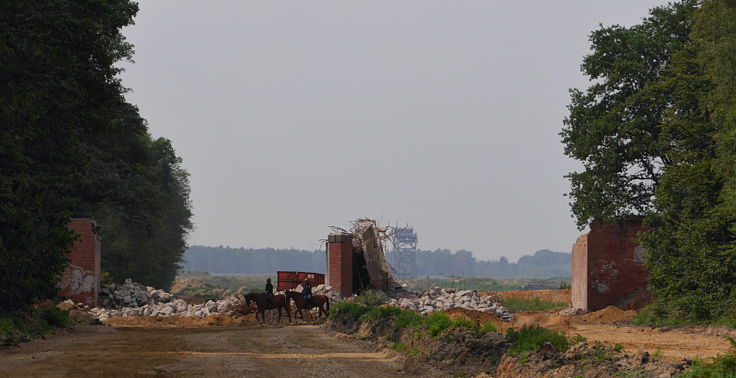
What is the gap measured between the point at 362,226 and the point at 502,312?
10.7m

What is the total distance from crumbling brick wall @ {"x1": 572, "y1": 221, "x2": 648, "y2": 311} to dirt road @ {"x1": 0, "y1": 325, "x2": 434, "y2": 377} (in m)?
20.4

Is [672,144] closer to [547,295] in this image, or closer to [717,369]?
[547,295]

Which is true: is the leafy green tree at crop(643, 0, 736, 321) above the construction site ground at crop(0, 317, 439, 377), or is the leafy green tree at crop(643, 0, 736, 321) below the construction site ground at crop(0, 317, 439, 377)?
above

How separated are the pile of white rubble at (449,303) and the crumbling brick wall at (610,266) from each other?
481 centimetres

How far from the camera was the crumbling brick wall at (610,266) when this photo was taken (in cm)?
4453

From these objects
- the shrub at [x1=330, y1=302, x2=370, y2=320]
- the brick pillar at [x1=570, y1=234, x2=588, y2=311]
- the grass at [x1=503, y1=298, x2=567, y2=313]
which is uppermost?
the brick pillar at [x1=570, y1=234, x2=588, y2=311]

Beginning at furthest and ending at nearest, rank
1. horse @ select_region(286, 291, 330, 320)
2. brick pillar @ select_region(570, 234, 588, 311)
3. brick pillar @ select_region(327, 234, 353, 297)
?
brick pillar @ select_region(327, 234, 353, 297)
brick pillar @ select_region(570, 234, 588, 311)
horse @ select_region(286, 291, 330, 320)

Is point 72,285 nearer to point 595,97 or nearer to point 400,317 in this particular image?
point 400,317

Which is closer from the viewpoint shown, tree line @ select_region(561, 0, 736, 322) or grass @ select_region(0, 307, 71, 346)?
grass @ select_region(0, 307, 71, 346)

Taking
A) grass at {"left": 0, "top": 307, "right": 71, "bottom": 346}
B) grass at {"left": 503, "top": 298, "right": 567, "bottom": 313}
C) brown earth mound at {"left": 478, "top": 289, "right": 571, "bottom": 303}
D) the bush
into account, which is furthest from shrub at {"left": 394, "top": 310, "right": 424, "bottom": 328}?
brown earth mound at {"left": 478, "top": 289, "right": 571, "bottom": 303}

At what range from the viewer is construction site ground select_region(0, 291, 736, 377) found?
17500 mm

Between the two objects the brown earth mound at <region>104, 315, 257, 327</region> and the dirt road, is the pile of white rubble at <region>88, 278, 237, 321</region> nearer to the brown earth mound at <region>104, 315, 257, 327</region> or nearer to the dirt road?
the brown earth mound at <region>104, 315, 257, 327</region>

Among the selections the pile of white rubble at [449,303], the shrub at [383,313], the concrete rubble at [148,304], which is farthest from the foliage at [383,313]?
the concrete rubble at [148,304]

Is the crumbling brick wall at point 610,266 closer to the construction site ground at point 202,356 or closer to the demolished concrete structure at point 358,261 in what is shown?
the demolished concrete structure at point 358,261
